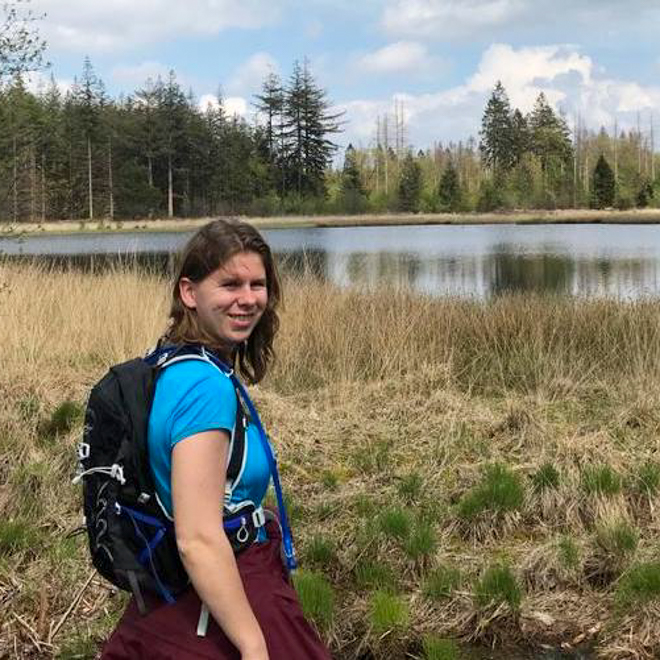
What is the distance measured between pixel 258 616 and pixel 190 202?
75.7 metres

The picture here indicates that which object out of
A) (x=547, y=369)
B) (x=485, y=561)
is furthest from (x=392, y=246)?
(x=485, y=561)

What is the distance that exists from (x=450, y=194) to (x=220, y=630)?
80167 millimetres

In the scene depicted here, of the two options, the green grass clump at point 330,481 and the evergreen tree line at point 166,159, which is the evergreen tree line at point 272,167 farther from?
the green grass clump at point 330,481

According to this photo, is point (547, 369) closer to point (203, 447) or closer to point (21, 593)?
point (21, 593)

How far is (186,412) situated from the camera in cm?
141

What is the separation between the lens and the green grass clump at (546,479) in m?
4.50

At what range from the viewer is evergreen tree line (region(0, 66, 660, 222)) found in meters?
69.8

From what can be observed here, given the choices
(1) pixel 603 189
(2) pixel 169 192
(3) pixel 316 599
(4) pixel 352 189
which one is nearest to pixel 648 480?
(3) pixel 316 599

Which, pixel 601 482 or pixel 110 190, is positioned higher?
pixel 110 190

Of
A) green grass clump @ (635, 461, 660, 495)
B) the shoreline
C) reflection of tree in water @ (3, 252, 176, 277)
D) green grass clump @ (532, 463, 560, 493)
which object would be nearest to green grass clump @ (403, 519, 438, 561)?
green grass clump @ (532, 463, 560, 493)

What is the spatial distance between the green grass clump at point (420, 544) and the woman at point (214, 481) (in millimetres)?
2251

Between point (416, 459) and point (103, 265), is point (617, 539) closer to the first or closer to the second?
point (416, 459)

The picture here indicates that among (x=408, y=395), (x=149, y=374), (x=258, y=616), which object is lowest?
(x=408, y=395)

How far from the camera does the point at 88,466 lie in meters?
1.53
